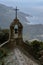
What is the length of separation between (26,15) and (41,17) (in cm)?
812

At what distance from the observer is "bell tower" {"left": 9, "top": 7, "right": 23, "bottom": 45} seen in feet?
68.7

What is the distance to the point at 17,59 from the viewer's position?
18.6 metres

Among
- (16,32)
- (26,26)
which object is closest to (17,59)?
(16,32)

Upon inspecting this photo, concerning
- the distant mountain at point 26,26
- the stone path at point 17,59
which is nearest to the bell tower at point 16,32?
the stone path at point 17,59

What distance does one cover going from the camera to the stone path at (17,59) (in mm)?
18172

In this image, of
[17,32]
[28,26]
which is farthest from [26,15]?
[17,32]

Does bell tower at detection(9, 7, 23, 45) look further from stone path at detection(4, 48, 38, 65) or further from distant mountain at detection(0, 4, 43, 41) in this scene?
distant mountain at detection(0, 4, 43, 41)

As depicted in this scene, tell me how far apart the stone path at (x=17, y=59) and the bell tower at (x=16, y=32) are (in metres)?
1.02

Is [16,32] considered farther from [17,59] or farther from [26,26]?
[26,26]

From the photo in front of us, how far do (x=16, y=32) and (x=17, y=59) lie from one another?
3.17 metres

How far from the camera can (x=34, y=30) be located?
48.4 metres

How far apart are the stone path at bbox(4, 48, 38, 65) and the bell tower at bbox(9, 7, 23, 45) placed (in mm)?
1024

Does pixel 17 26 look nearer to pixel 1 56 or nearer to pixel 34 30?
pixel 1 56

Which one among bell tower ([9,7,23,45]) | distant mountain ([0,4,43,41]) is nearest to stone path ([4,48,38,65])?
bell tower ([9,7,23,45])
